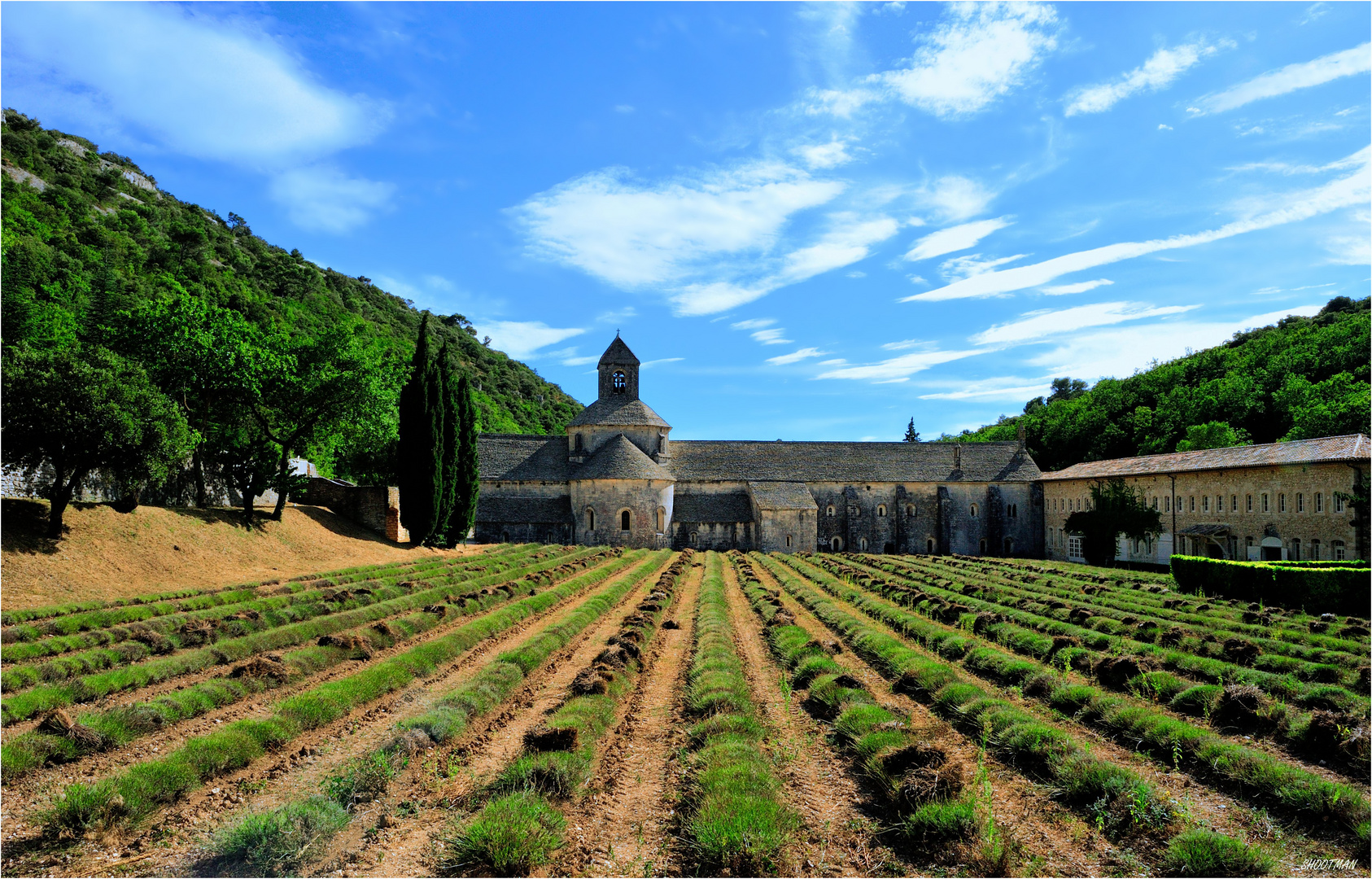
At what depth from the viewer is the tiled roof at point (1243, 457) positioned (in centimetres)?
3253

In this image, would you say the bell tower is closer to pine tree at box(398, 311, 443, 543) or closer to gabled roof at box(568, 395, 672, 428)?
gabled roof at box(568, 395, 672, 428)

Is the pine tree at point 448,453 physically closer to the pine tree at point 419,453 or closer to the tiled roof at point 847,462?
the pine tree at point 419,453

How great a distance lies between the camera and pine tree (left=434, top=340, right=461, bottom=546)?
134 feet

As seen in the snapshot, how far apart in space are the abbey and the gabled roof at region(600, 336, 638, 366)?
142mm

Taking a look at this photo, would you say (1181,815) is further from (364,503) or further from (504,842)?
(364,503)

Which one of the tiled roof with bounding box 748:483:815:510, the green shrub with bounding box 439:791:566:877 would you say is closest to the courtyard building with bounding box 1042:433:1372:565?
the tiled roof with bounding box 748:483:815:510

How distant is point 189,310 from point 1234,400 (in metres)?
86.8

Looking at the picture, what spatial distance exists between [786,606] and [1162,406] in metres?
74.7

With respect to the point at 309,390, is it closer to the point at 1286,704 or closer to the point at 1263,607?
the point at 1286,704

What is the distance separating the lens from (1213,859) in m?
6.55

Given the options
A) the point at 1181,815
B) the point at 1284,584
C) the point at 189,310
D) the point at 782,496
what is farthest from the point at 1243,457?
the point at 189,310

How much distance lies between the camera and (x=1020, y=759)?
959 centimetres

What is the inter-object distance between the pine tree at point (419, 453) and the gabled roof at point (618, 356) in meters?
23.9

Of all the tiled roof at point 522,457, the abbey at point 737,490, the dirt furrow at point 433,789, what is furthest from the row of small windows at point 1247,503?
the tiled roof at point 522,457
